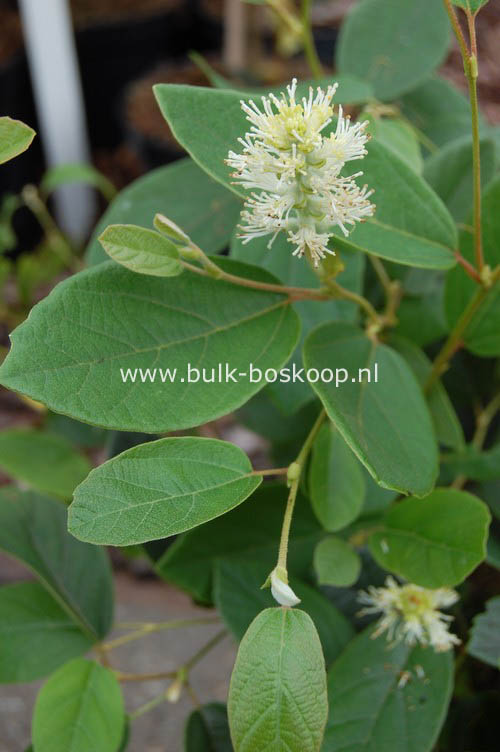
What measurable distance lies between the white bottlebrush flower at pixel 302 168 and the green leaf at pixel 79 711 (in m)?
0.35

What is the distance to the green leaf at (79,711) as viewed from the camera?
0.55 meters

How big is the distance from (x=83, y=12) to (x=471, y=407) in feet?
6.49

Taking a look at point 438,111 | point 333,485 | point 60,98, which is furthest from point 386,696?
point 60,98

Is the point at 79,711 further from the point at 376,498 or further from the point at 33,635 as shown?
the point at 376,498

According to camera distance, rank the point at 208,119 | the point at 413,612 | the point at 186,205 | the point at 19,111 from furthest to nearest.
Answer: the point at 19,111 < the point at 186,205 < the point at 413,612 < the point at 208,119

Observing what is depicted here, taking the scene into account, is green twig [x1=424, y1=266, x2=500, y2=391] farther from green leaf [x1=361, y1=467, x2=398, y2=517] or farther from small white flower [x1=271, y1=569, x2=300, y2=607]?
small white flower [x1=271, y1=569, x2=300, y2=607]

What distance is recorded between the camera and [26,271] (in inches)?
43.1

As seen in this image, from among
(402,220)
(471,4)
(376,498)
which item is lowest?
(376,498)

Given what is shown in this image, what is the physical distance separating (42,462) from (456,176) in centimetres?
47

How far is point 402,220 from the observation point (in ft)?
1.71

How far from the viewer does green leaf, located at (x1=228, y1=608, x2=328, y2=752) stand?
39 cm

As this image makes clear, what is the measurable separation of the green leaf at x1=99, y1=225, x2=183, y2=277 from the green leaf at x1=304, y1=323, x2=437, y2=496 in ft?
0.34

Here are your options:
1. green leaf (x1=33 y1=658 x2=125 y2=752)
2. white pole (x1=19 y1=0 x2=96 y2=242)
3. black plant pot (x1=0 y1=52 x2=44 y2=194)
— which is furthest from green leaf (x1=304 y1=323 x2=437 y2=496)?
black plant pot (x1=0 y1=52 x2=44 y2=194)

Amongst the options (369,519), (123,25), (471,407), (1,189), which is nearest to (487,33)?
(123,25)
